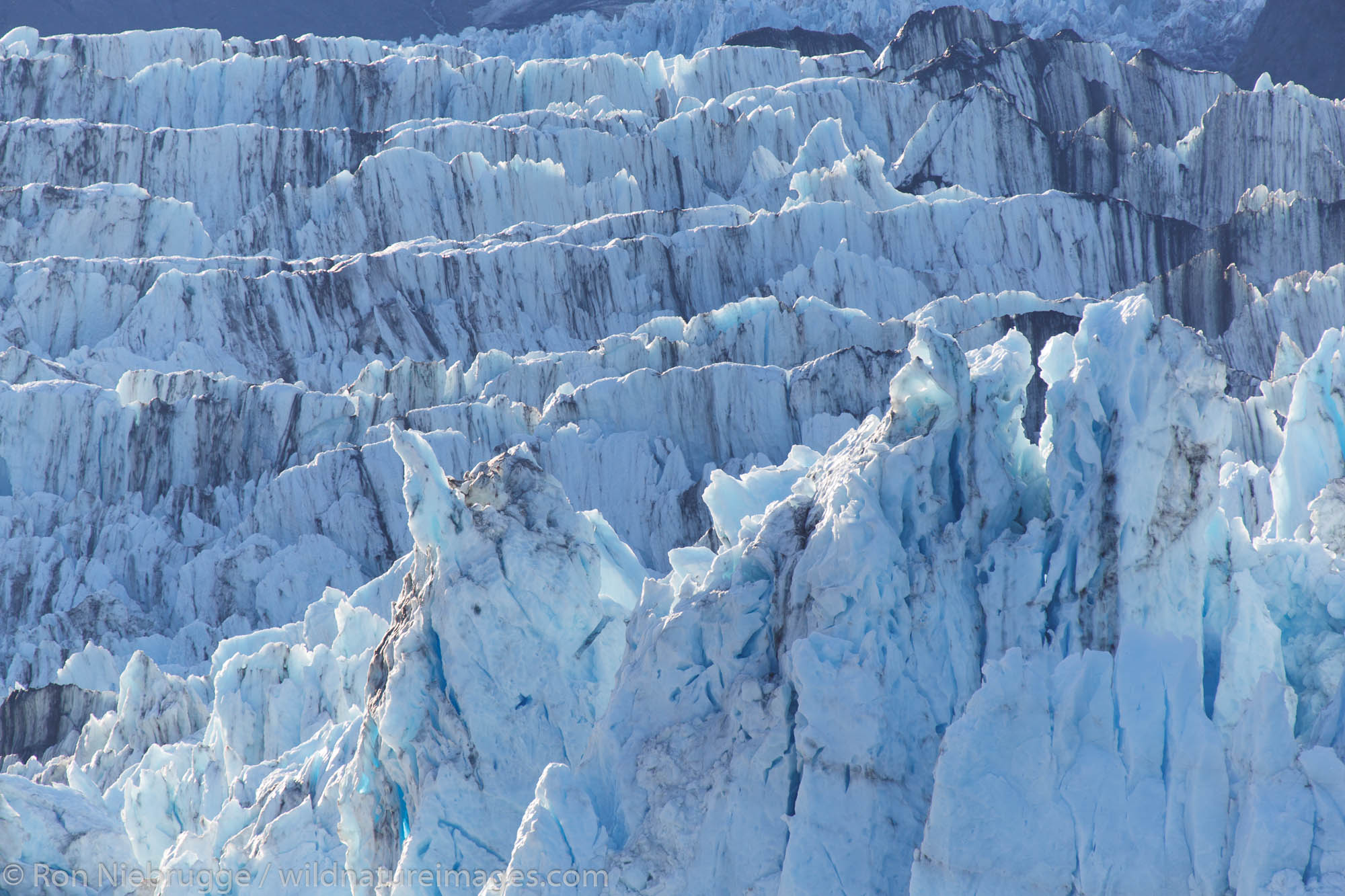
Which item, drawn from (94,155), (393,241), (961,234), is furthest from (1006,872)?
(94,155)

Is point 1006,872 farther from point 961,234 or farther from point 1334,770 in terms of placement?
point 961,234

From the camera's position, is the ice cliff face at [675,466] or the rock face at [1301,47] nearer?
the ice cliff face at [675,466]

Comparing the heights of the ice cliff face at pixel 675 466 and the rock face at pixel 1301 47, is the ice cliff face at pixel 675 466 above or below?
below

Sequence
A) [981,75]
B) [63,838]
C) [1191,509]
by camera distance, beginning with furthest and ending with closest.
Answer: [981,75] → [63,838] → [1191,509]

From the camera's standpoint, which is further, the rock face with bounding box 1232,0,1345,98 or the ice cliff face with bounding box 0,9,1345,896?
the rock face with bounding box 1232,0,1345,98
